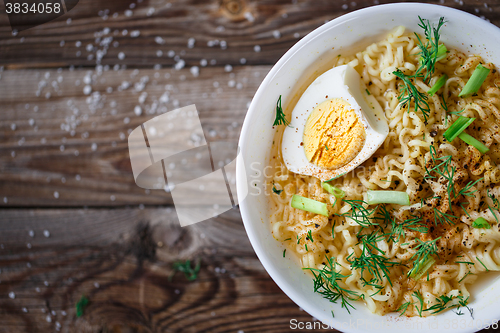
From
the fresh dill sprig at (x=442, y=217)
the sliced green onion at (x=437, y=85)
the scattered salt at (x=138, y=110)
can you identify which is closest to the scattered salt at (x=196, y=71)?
the scattered salt at (x=138, y=110)

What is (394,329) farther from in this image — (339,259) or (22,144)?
(22,144)

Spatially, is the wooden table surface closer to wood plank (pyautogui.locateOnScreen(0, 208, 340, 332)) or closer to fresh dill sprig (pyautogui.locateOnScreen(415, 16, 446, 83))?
wood plank (pyautogui.locateOnScreen(0, 208, 340, 332))

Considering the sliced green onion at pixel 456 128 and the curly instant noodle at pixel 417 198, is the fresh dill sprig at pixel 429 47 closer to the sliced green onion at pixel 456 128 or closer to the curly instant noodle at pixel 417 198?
the curly instant noodle at pixel 417 198

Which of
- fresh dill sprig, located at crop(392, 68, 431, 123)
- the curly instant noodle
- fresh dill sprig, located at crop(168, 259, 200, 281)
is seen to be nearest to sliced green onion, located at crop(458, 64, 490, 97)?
the curly instant noodle

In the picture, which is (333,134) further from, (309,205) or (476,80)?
(476,80)

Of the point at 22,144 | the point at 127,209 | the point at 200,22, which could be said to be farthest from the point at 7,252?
the point at 200,22
